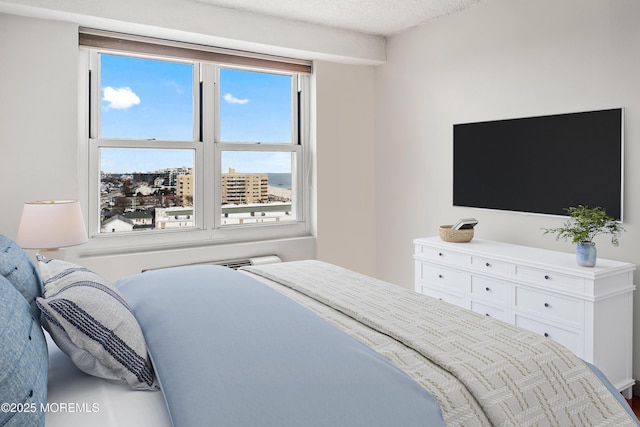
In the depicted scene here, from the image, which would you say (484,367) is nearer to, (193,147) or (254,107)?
(193,147)

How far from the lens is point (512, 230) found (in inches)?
131

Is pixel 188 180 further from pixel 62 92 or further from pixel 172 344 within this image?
pixel 172 344

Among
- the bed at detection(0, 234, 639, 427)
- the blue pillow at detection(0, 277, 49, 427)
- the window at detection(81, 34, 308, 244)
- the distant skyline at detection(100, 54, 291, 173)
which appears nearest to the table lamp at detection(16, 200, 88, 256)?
the window at detection(81, 34, 308, 244)

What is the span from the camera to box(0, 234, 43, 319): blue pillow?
4.29 feet

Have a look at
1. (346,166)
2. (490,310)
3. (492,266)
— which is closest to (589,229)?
(492,266)

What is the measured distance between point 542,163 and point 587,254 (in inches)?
32.2

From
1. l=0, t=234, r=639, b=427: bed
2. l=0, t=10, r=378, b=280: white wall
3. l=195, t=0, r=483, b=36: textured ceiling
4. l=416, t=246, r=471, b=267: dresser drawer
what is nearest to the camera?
l=0, t=234, r=639, b=427: bed

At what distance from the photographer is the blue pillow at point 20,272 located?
4.29 feet

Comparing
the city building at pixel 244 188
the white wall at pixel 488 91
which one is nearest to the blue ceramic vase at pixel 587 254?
the white wall at pixel 488 91

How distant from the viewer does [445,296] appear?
3303 millimetres

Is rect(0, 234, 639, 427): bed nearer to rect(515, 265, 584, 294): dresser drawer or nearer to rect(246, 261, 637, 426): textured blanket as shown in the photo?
rect(246, 261, 637, 426): textured blanket

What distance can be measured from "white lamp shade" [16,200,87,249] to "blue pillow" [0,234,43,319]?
1253mm

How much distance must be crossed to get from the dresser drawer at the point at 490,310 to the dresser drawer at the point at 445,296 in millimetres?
105

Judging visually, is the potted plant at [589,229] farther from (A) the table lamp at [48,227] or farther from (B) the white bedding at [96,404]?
(A) the table lamp at [48,227]
